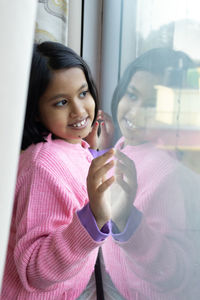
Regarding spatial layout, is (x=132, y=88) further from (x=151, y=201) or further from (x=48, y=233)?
(x=48, y=233)

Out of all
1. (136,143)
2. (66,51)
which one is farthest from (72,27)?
(136,143)

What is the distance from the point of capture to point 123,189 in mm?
469

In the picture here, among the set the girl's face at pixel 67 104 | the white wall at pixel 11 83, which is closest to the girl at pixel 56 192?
the girl's face at pixel 67 104

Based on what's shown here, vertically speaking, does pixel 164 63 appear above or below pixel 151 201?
above

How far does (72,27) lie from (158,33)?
3.67ft

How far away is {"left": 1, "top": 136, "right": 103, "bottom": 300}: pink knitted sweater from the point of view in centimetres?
53

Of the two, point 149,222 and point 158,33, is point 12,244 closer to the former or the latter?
point 149,222

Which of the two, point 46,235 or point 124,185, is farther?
point 46,235

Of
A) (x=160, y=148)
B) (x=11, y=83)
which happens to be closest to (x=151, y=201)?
(x=160, y=148)

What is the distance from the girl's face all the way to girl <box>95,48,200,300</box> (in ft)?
0.77

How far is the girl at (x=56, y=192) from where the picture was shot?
1.72ft

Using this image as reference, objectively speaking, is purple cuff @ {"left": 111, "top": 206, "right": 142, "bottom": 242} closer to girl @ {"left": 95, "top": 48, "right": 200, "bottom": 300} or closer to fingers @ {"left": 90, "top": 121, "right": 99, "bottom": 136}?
girl @ {"left": 95, "top": 48, "right": 200, "bottom": 300}

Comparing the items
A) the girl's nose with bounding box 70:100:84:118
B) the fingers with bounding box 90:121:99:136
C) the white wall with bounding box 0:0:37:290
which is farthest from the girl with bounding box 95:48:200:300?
the fingers with bounding box 90:121:99:136

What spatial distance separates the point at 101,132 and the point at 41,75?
209 mm
